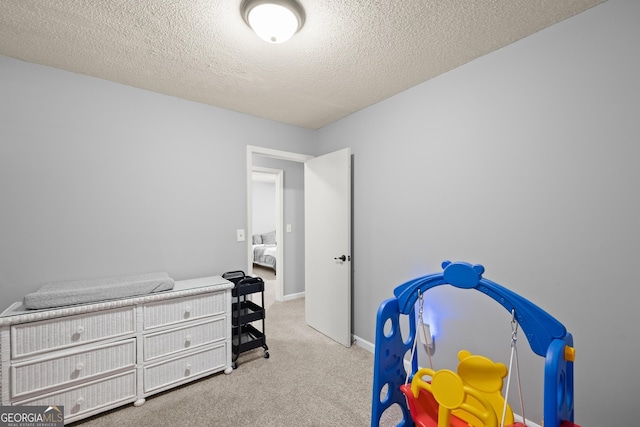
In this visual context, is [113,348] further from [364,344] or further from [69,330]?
[364,344]

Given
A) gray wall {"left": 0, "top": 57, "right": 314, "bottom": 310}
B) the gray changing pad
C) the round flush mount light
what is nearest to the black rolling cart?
gray wall {"left": 0, "top": 57, "right": 314, "bottom": 310}

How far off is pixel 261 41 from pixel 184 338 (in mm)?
2206

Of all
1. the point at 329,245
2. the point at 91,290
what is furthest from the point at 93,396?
the point at 329,245

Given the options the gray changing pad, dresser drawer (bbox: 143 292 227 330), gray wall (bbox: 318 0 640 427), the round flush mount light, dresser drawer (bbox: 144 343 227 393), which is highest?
the round flush mount light

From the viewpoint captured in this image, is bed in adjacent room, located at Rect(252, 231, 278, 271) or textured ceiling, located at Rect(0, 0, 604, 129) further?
bed in adjacent room, located at Rect(252, 231, 278, 271)

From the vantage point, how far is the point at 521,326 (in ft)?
3.73

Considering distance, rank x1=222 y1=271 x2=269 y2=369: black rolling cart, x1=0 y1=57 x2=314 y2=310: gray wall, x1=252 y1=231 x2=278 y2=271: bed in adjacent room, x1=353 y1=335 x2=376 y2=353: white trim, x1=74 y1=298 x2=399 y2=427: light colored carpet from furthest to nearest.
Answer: x1=252 y1=231 x2=278 y2=271: bed in adjacent room → x1=353 y1=335 x2=376 y2=353: white trim → x1=222 y1=271 x2=269 y2=369: black rolling cart → x1=0 y1=57 x2=314 y2=310: gray wall → x1=74 y1=298 x2=399 y2=427: light colored carpet

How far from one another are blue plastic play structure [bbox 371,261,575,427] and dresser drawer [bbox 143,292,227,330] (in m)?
1.45

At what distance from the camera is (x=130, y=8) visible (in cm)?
137

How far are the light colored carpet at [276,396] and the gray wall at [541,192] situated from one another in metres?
0.79

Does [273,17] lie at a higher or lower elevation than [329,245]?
higher

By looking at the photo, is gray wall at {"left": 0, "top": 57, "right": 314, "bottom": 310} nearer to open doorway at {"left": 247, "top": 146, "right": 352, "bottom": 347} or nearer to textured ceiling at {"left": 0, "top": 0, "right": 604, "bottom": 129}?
textured ceiling at {"left": 0, "top": 0, "right": 604, "bottom": 129}

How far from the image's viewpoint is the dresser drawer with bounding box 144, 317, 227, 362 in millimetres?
1941

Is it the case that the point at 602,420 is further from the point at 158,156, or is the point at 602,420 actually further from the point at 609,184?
the point at 158,156
